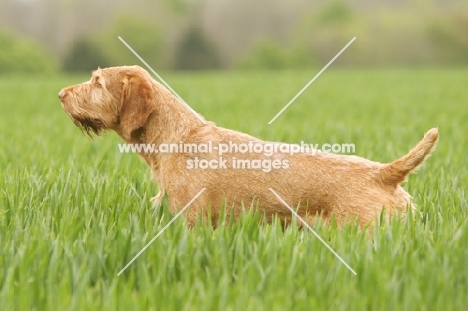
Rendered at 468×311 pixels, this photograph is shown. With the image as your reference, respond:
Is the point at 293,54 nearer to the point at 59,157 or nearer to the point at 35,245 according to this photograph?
the point at 59,157

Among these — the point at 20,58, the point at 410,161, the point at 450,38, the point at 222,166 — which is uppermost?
the point at 450,38

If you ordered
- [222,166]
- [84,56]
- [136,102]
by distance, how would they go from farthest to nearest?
[84,56] < [136,102] < [222,166]

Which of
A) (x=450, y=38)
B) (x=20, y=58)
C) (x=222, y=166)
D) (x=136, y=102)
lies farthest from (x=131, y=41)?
(x=222, y=166)

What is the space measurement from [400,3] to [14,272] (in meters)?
60.4

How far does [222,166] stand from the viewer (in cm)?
426

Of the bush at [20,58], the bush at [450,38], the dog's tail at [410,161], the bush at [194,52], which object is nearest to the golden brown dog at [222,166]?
the dog's tail at [410,161]

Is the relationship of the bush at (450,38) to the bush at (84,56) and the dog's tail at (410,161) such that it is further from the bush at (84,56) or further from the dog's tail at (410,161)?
the dog's tail at (410,161)

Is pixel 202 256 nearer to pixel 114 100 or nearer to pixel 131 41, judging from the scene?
pixel 114 100

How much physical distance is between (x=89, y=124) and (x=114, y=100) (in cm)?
27

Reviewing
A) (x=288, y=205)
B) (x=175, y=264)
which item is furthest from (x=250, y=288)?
(x=288, y=205)

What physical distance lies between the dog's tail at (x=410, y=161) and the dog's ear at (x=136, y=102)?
1.68 metres

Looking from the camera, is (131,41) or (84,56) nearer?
(84,56)

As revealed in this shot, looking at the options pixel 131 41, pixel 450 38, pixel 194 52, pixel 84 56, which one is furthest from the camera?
pixel 450 38

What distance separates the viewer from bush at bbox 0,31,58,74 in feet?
160
